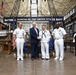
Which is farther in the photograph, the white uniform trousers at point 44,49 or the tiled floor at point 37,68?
the white uniform trousers at point 44,49

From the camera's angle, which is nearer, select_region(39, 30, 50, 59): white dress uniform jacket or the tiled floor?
the tiled floor

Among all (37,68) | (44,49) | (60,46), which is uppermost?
(60,46)

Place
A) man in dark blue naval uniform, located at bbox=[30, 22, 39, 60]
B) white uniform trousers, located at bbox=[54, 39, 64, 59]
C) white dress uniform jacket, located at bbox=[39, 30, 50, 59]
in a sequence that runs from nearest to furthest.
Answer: white uniform trousers, located at bbox=[54, 39, 64, 59] → man in dark blue naval uniform, located at bbox=[30, 22, 39, 60] → white dress uniform jacket, located at bbox=[39, 30, 50, 59]

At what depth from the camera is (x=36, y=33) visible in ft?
39.9

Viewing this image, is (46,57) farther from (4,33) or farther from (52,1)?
(52,1)

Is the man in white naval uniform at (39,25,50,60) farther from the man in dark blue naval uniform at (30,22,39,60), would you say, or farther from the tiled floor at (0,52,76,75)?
the tiled floor at (0,52,76,75)

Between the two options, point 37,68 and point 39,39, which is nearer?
point 37,68

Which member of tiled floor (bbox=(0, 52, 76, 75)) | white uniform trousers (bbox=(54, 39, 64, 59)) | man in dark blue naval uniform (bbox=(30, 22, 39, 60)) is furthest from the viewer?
man in dark blue naval uniform (bbox=(30, 22, 39, 60))

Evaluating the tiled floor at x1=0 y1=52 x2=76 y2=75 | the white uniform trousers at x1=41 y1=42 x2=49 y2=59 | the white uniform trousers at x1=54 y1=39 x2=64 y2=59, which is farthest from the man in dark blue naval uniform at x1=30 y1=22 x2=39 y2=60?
the tiled floor at x1=0 y1=52 x2=76 y2=75

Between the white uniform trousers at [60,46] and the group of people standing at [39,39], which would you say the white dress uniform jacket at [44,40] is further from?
the white uniform trousers at [60,46]

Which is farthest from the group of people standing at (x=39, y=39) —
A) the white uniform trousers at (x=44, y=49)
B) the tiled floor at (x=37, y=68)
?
the tiled floor at (x=37, y=68)

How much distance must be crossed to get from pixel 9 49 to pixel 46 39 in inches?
183

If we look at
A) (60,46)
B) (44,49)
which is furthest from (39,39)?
(60,46)

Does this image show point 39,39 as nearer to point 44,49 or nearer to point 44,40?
point 44,40
